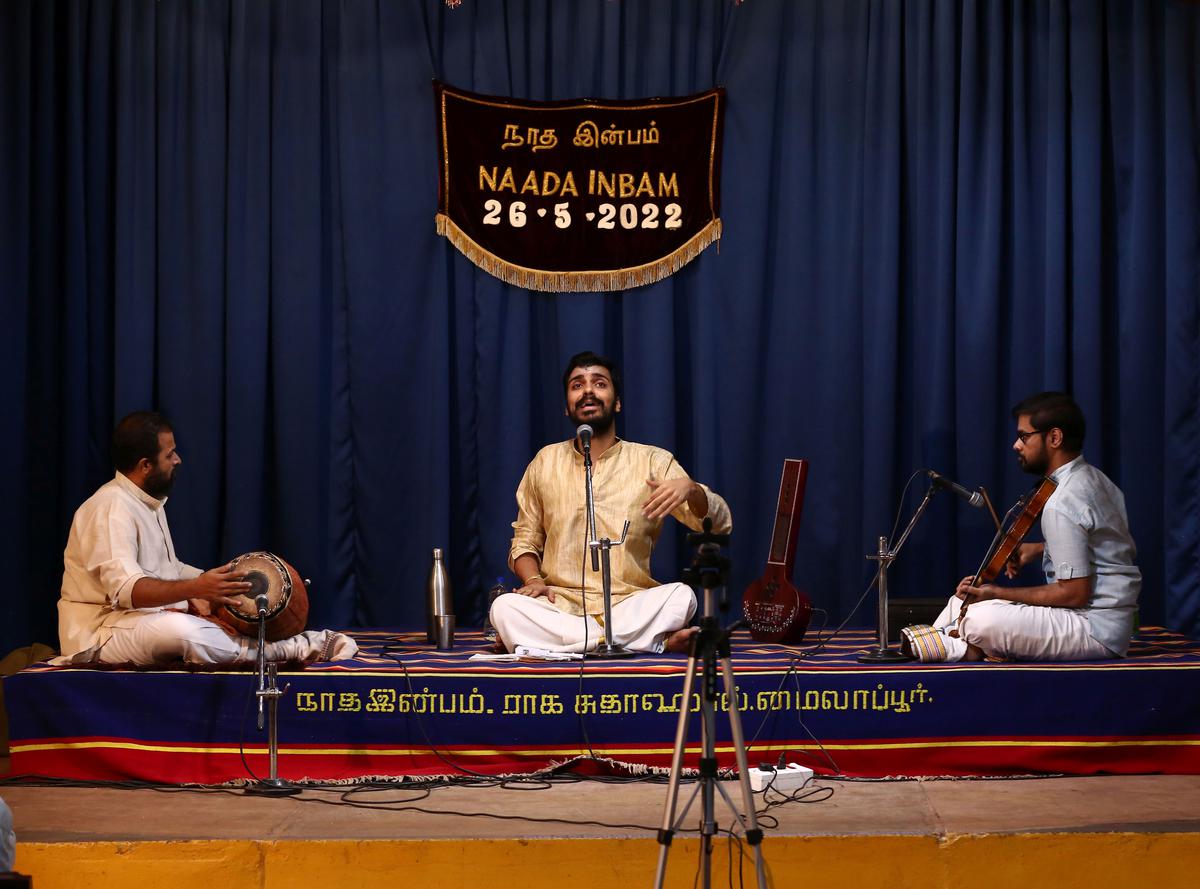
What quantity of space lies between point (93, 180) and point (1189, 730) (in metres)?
5.32

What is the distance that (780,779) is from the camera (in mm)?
4785

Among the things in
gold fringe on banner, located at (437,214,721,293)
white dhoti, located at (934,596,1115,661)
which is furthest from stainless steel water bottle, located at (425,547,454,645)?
white dhoti, located at (934,596,1115,661)

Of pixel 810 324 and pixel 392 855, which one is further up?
pixel 810 324

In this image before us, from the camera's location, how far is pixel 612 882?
4.09 metres

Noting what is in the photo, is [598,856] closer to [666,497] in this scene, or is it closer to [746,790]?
[746,790]

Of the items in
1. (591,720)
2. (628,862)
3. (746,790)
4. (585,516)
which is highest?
(585,516)

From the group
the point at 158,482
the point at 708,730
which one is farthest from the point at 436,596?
the point at 708,730

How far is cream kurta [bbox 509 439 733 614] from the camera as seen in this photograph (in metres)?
5.93

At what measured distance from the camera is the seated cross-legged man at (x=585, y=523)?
5590mm

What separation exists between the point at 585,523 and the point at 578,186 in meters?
1.76

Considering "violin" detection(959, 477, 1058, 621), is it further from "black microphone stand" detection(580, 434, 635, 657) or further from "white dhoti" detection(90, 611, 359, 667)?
"white dhoti" detection(90, 611, 359, 667)

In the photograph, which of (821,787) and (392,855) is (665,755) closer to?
(821,787)

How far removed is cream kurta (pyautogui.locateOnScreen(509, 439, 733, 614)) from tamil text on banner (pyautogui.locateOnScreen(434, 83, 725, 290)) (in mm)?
1044

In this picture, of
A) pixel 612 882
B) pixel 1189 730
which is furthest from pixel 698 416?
pixel 612 882
